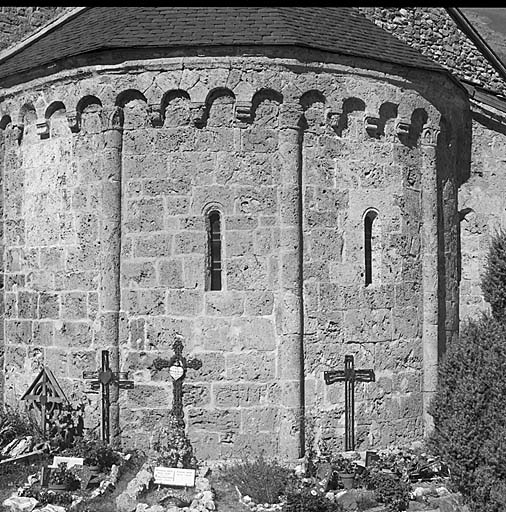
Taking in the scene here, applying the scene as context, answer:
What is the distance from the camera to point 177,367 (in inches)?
346

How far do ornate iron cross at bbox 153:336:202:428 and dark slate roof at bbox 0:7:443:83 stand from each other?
145 inches

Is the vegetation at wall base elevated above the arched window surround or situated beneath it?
situated beneath

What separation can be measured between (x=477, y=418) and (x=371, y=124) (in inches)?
156

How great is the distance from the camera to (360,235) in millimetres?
9539

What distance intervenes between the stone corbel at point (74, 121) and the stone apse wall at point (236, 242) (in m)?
0.02

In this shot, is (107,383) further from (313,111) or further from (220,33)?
(220,33)

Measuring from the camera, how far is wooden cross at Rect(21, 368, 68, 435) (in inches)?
370

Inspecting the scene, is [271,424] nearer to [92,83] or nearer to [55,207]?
[55,207]

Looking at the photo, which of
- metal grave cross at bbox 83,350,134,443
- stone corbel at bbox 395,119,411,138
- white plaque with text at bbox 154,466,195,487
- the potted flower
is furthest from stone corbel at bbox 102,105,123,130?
the potted flower

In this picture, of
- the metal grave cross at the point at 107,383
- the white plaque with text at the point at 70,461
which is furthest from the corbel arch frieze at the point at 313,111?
the white plaque with text at the point at 70,461

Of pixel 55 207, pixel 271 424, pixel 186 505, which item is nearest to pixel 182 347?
pixel 271 424

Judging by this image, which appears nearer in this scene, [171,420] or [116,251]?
[171,420]

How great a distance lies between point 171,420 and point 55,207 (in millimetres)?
3244

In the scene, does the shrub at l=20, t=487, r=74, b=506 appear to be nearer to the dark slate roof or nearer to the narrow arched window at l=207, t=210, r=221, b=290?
the narrow arched window at l=207, t=210, r=221, b=290
